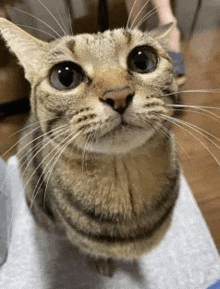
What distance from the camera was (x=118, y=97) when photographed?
479 mm

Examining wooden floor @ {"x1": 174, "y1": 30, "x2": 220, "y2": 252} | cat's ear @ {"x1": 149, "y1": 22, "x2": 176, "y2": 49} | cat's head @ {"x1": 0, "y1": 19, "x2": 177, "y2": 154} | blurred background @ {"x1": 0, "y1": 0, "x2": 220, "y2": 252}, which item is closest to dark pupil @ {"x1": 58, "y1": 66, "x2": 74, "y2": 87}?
cat's head @ {"x1": 0, "y1": 19, "x2": 177, "y2": 154}

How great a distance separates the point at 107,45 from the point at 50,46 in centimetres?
15

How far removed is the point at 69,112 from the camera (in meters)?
0.56

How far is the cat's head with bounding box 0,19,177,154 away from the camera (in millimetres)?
507

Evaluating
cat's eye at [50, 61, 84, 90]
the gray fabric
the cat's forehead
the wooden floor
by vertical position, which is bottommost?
the gray fabric

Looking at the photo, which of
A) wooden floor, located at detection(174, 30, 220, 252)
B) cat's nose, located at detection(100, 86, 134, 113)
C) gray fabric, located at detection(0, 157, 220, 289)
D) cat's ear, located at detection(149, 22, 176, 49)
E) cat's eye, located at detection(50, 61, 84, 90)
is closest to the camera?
cat's nose, located at detection(100, 86, 134, 113)

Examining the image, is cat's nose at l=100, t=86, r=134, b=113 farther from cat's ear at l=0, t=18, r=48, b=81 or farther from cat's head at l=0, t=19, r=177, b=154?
cat's ear at l=0, t=18, r=48, b=81

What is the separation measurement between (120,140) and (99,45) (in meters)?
0.21

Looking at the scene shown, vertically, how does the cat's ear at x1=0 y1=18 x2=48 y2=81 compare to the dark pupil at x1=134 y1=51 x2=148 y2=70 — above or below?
above

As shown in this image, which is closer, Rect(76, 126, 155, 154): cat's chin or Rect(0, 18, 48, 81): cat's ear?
Rect(76, 126, 155, 154): cat's chin

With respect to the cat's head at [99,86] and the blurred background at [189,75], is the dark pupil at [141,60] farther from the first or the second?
the blurred background at [189,75]

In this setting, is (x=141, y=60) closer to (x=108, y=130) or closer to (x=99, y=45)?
(x=99, y=45)

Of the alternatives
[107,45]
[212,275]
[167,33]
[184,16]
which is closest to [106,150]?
[107,45]

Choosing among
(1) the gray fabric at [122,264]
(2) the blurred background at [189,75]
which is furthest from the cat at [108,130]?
(2) the blurred background at [189,75]
